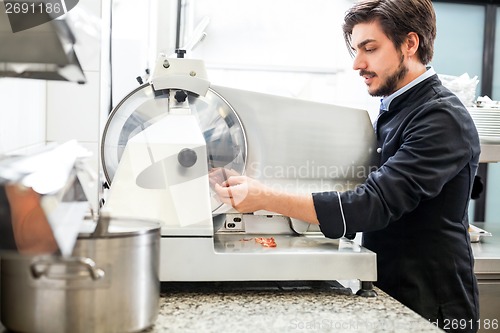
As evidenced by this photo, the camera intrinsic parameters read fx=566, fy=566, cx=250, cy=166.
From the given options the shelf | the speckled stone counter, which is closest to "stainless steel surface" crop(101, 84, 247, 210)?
the speckled stone counter

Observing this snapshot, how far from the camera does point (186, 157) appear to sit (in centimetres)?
118

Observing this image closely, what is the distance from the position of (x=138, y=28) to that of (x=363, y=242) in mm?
1136

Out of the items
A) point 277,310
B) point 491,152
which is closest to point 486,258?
point 491,152

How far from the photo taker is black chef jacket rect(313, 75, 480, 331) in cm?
134

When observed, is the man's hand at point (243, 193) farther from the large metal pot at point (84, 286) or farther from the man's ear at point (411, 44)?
the man's ear at point (411, 44)

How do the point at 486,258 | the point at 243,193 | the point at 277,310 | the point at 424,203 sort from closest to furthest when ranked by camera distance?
1. the point at 277,310
2. the point at 243,193
3. the point at 424,203
4. the point at 486,258

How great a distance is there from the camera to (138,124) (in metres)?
1.32

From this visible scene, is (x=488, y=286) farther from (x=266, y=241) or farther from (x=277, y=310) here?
(x=277, y=310)

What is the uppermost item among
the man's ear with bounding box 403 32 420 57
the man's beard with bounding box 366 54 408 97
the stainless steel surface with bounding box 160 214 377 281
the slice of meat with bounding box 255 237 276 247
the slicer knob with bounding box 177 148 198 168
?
the man's ear with bounding box 403 32 420 57

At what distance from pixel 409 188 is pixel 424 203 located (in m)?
0.17

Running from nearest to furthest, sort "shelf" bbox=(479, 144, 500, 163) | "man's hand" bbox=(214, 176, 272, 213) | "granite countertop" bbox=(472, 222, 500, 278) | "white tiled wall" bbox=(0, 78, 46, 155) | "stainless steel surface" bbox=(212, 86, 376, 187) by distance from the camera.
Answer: "white tiled wall" bbox=(0, 78, 46, 155) → "man's hand" bbox=(214, 176, 272, 213) → "stainless steel surface" bbox=(212, 86, 376, 187) → "granite countertop" bbox=(472, 222, 500, 278) → "shelf" bbox=(479, 144, 500, 163)

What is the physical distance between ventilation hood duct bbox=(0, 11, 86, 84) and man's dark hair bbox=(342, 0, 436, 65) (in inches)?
30.2

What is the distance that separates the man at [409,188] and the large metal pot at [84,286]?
1.40 feet

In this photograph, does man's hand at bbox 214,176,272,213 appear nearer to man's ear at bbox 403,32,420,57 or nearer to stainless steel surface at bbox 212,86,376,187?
stainless steel surface at bbox 212,86,376,187
